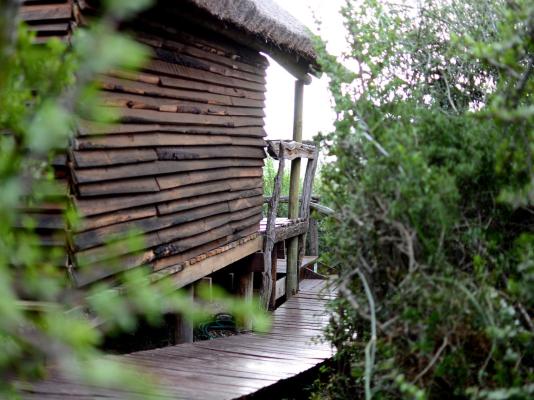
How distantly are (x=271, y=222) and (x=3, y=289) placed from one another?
7204 mm

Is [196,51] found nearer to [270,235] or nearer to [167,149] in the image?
[167,149]

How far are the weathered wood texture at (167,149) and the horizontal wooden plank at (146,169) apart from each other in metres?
0.01

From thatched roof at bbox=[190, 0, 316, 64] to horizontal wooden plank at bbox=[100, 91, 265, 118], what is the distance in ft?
2.46

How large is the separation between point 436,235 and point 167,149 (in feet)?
10.9

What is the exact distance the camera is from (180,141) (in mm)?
5953

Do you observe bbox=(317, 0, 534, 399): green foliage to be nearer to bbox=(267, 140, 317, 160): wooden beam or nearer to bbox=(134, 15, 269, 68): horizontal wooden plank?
bbox=(134, 15, 269, 68): horizontal wooden plank

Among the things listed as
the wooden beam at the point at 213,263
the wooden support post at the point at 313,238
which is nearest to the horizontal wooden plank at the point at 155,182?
the wooden beam at the point at 213,263

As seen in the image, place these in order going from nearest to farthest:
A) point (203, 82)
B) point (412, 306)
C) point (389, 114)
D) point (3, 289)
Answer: point (3, 289)
point (412, 306)
point (389, 114)
point (203, 82)

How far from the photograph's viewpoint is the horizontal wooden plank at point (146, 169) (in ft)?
14.8

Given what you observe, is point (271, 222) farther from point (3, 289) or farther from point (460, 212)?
point (3, 289)

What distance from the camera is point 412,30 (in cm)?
487

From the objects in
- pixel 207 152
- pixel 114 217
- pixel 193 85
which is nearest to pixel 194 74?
pixel 193 85

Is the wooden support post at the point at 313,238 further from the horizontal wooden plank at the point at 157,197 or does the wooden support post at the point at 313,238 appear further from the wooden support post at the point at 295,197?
the horizontal wooden plank at the point at 157,197

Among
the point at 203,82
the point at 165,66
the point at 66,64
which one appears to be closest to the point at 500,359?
the point at 66,64
